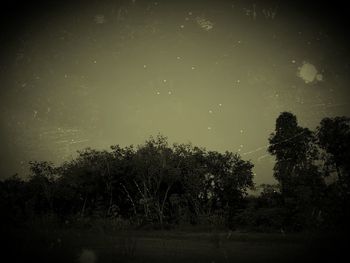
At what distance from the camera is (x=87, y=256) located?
1334 cm

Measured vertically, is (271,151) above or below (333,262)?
above

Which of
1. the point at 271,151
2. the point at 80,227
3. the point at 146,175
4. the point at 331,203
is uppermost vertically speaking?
the point at 271,151

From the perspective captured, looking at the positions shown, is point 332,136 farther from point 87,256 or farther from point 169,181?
point 87,256

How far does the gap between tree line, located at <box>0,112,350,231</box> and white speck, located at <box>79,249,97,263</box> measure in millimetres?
20891

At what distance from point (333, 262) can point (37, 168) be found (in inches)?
1803

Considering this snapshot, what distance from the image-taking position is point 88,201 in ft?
161

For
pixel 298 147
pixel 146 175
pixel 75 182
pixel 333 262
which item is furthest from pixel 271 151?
pixel 333 262

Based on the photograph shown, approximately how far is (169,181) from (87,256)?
99.9 ft

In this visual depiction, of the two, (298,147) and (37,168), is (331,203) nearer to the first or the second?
(298,147)

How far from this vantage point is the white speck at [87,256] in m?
12.5

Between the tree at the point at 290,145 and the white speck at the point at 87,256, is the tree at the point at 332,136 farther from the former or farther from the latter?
the white speck at the point at 87,256

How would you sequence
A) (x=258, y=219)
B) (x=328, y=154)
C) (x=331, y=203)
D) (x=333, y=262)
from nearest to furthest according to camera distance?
(x=333, y=262) → (x=331, y=203) → (x=258, y=219) → (x=328, y=154)

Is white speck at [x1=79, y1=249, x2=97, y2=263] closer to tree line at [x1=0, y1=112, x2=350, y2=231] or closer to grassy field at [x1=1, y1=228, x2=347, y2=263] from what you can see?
grassy field at [x1=1, y1=228, x2=347, y2=263]

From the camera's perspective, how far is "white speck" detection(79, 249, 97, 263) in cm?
1251
